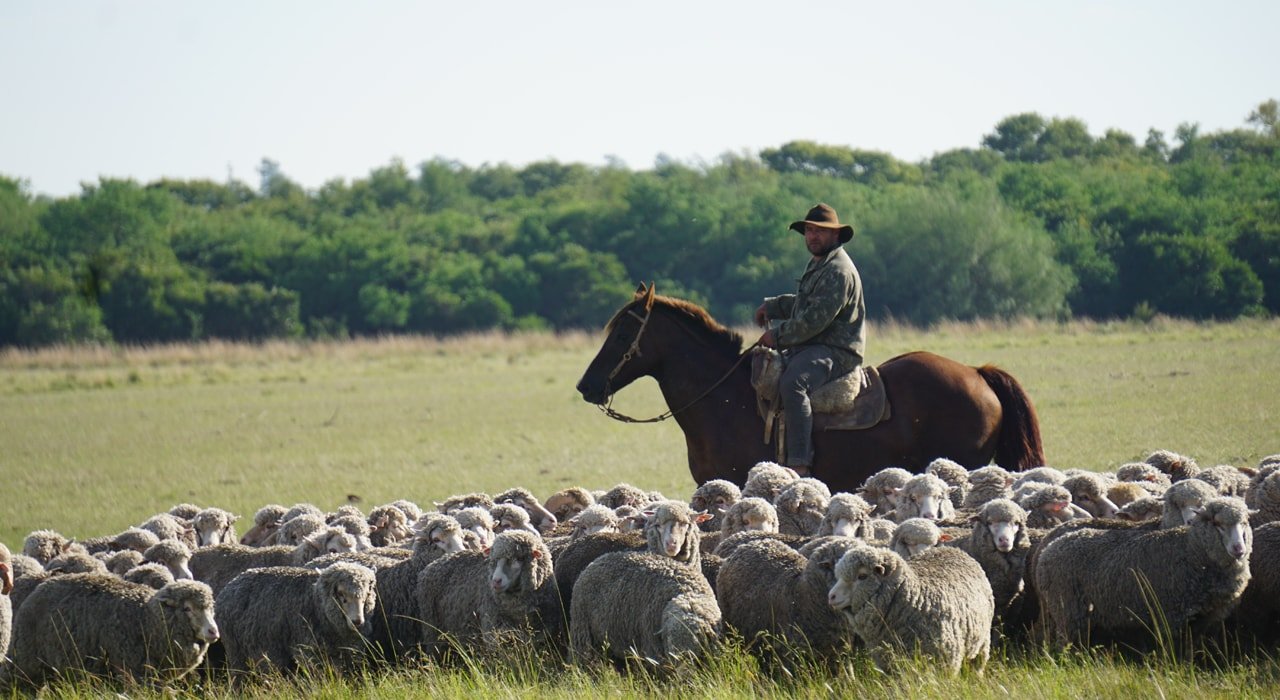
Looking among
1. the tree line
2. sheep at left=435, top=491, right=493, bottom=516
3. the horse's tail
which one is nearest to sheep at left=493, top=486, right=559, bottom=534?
sheep at left=435, top=491, right=493, bottom=516

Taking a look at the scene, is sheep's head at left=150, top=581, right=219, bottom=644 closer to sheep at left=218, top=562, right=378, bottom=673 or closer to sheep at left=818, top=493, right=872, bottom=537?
sheep at left=218, top=562, right=378, bottom=673

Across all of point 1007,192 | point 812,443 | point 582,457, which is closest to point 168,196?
point 1007,192

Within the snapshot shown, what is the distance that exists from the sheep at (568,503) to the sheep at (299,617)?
145 inches

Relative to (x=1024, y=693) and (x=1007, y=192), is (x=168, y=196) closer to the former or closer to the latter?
(x=1007, y=192)

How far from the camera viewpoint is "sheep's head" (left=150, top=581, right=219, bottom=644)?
→ 7586 mm

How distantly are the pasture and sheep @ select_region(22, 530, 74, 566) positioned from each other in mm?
2895

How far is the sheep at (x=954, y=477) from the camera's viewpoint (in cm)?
1055

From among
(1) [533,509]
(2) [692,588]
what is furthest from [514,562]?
(1) [533,509]

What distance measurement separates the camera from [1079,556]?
7.43m

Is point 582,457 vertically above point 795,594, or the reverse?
point 795,594

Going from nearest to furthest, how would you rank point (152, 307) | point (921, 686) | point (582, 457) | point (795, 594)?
point (921, 686), point (795, 594), point (582, 457), point (152, 307)

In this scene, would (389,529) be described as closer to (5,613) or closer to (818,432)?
(5,613)

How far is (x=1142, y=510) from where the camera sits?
356 inches

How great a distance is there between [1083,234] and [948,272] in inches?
195
